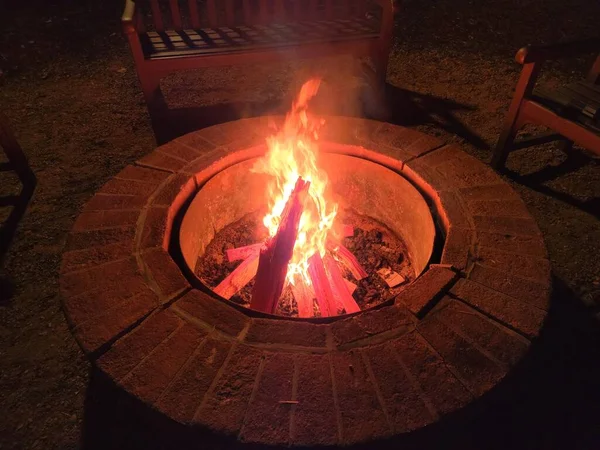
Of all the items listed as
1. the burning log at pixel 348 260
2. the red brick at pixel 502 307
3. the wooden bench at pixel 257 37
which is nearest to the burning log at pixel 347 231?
the burning log at pixel 348 260

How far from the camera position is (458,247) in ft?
6.11

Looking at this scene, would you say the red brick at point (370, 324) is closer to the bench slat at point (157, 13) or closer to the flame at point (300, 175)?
the flame at point (300, 175)

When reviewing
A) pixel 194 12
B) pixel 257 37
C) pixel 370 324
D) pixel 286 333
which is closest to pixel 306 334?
pixel 286 333

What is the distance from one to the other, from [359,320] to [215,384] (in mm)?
569

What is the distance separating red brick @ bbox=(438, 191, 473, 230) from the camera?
1.97m

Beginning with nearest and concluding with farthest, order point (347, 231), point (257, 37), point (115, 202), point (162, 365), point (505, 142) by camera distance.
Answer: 1. point (162, 365)
2. point (115, 202)
3. point (347, 231)
4. point (505, 142)
5. point (257, 37)

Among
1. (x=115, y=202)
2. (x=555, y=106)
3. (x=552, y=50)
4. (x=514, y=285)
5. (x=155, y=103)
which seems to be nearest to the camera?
(x=514, y=285)

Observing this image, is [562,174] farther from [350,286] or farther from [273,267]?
[273,267]

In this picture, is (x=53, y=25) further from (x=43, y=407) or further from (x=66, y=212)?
(x=43, y=407)

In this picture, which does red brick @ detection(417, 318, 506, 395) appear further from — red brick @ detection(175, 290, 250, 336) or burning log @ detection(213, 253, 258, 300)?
burning log @ detection(213, 253, 258, 300)

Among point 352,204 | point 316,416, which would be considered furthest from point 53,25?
point 316,416

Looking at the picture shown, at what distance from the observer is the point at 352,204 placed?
2.72 metres

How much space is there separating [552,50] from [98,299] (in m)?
3.20

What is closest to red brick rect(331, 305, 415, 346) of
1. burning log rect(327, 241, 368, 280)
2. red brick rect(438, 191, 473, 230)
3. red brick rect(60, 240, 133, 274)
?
red brick rect(438, 191, 473, 230)
